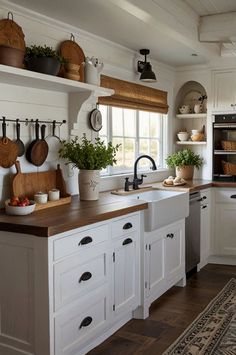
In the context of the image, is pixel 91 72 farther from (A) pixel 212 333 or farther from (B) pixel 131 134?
(A) pixel 212 333

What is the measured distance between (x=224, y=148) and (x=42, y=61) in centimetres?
281

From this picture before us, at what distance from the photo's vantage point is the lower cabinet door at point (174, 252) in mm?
3689

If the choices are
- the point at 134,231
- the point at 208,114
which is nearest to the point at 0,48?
the point at 134,231

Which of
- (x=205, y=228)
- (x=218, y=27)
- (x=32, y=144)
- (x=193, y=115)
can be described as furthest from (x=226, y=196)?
(x=32, y=144)

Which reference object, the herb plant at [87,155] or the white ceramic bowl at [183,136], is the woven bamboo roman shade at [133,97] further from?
the herb plant at [87,155]

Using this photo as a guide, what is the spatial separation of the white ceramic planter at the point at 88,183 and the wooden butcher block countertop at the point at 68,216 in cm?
7

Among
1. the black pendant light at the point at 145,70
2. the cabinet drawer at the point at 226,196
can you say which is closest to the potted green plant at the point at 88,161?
the black pendant light at the point at 145,70

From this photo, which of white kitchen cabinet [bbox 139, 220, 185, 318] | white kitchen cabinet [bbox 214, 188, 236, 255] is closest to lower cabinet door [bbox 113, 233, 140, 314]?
white kitchen cabinet [bbox 139, 220, 185, 318]

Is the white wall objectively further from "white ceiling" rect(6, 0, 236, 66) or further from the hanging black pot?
the hanging black pot

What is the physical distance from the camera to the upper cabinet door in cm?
488

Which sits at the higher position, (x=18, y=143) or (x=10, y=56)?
(x=10, y=56)

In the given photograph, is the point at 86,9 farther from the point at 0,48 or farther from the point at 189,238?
the point at 189,238

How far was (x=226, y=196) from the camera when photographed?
476 centimetres

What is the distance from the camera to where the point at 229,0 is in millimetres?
3738
